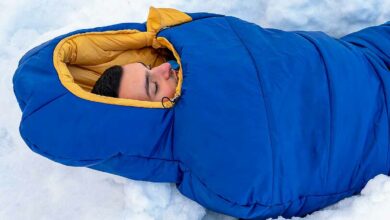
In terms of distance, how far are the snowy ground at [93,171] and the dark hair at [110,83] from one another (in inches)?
8.4

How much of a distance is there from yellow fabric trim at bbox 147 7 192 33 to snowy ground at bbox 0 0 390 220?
0.93 feet

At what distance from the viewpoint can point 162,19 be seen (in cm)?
130

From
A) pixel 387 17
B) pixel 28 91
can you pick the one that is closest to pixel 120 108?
pixel 28 91

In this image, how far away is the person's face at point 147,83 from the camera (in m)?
1.19

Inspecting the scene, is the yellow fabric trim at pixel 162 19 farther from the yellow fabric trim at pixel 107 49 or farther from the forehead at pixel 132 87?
the forehead at pixel 132 87

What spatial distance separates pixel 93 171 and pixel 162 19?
0.42m

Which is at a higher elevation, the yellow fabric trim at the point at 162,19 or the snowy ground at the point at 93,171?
the yellow fabric trim at the point at 162,19

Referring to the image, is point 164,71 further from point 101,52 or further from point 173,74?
point 101,52

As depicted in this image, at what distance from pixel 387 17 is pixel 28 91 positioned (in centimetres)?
104

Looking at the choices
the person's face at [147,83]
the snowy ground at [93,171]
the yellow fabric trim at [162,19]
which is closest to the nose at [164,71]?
the person's face at [147,83]

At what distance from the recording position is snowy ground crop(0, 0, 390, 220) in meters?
1.14

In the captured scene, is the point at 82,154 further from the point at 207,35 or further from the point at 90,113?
the point at 207,35

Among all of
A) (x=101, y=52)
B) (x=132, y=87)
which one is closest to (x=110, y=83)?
(x=132, y=87)

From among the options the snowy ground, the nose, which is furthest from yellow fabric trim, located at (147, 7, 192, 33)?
the snowy ground
